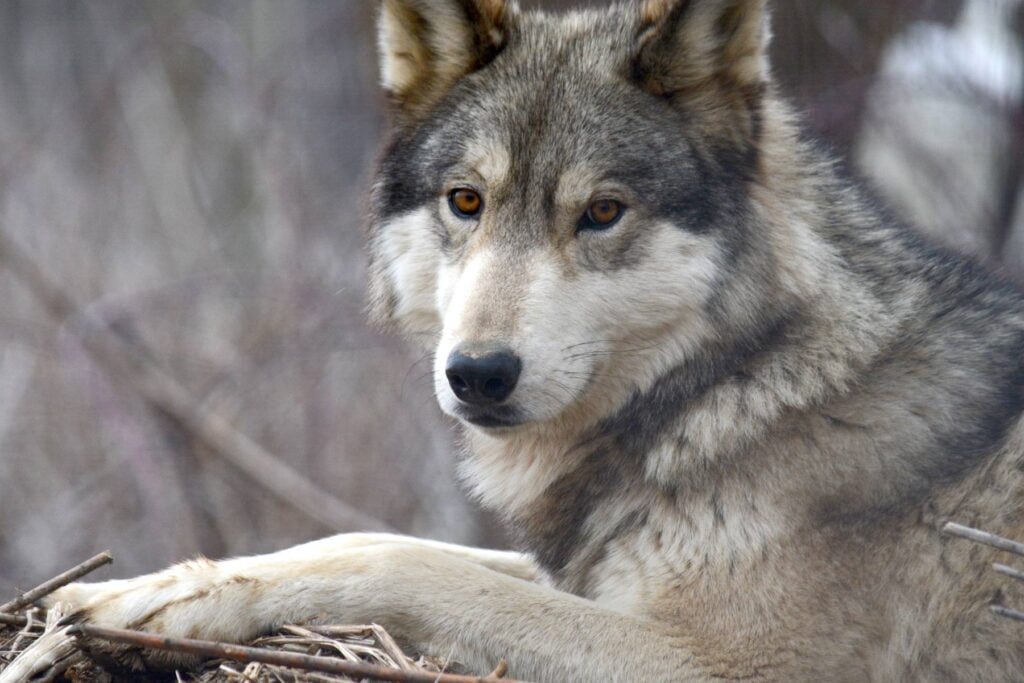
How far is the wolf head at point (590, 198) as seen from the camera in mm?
3533

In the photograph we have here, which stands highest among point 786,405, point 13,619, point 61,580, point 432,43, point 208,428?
point 432,43

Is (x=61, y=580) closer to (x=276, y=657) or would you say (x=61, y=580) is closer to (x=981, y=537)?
(x=276, y=657)

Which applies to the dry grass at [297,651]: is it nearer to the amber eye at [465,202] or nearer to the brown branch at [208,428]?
the amber eye at [465,202]

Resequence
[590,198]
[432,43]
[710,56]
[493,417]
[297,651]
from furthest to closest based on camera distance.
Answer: [432,43] → [710,56] → [590,198] → [493,417] → [297,651]

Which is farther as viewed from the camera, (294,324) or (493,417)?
(294,324)

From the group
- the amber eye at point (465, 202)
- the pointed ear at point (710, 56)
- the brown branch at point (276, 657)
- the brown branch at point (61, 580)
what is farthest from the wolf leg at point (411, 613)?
the pointed ear at point (710, 56)

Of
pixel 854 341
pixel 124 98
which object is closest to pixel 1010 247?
pixel 854 341

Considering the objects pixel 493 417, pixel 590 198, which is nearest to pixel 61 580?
pixel 493 417

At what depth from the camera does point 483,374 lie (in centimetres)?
→ 336

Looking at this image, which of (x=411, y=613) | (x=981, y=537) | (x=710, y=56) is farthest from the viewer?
(x=710, y=56)

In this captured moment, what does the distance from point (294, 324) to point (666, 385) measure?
14.9ft

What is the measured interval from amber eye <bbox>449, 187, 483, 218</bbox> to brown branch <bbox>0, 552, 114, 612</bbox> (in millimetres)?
1473

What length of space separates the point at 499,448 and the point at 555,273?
779 millimetres

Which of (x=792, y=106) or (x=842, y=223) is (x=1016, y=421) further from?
(x=792, y=106)
